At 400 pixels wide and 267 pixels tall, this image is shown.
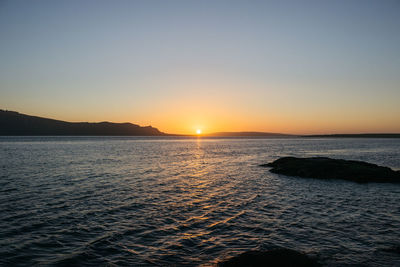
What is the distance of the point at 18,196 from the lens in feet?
69.8

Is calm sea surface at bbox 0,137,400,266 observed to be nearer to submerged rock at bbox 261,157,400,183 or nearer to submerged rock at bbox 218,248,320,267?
submerged rock at bbox 218,248,320,267

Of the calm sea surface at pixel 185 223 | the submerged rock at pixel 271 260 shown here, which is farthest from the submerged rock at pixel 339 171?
the submerged rock at pixel 271 260

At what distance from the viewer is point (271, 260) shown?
32.0 feet

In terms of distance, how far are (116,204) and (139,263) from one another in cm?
1006

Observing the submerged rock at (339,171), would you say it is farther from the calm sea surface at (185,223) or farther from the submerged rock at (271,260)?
the submerged rock at (271,260)

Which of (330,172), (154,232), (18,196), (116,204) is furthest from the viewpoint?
(330,172)

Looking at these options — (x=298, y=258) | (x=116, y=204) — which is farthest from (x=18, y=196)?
(x=298, y=258)

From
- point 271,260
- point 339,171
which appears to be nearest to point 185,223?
point 271,260

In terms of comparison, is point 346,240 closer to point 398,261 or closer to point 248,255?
point 398,261

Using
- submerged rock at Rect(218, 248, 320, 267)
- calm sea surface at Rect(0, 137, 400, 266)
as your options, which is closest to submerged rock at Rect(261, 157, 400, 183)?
calm sea surface at Rect(0, 137, 400, 266)

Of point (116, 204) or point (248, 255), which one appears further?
point (116, 204)

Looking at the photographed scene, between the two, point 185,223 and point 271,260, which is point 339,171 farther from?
point 271,260

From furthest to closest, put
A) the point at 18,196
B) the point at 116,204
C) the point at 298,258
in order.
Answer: the point at 18,196 → the point at 116,204 → the point at 298,258

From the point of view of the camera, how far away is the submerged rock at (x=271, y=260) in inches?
380
